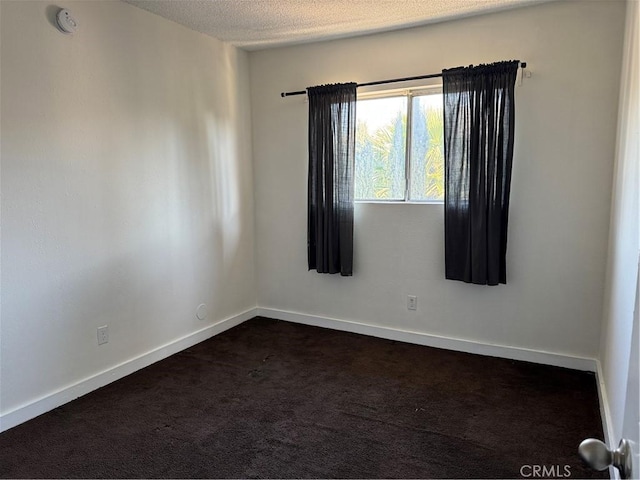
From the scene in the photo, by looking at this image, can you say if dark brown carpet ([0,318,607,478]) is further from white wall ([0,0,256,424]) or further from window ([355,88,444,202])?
window ([355,88,444,202])

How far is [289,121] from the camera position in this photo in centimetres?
383

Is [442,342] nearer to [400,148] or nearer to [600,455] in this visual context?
[400,148]

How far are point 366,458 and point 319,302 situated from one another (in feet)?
6.38

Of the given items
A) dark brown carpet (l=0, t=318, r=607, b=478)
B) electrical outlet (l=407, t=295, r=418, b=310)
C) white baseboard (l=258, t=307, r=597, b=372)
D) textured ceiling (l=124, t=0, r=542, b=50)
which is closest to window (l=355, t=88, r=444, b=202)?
textured ceiling (l=124, t=0, r=542, b=50)

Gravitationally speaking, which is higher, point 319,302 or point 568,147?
point 568,147

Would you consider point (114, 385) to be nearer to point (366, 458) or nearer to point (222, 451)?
point (222, 451)

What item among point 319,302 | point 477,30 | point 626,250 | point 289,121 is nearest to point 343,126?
point 289,121

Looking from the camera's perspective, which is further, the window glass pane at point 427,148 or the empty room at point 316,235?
the window glass pane at point 427,148

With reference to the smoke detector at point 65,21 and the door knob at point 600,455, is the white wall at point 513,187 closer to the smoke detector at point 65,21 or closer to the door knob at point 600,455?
the smoke detector at point 65,21

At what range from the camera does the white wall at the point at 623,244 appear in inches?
69.1

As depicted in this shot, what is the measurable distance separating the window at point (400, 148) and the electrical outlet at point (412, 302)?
78 cm

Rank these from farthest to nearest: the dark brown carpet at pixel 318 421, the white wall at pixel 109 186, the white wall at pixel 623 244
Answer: the white wall at pixel 109 186, the dark brown carpet at pixel 318 421, the white wall at pixel 623 244

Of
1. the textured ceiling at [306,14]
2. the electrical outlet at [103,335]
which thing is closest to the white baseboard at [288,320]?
the electrical outlet at [103,335]

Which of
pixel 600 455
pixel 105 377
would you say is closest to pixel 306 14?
pixel 105 377
